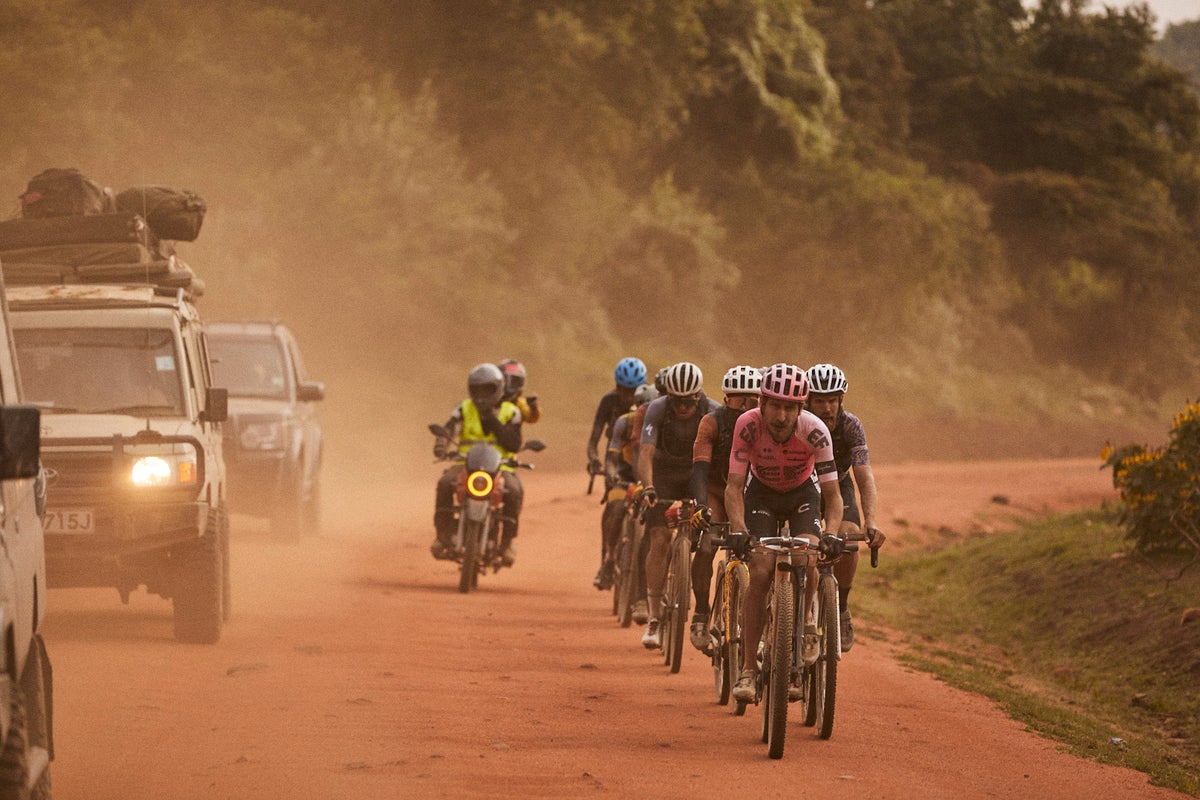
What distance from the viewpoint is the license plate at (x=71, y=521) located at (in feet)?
36.6

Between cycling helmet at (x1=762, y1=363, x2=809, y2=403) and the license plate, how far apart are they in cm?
443

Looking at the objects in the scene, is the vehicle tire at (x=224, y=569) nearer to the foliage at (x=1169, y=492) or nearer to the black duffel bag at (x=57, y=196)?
the black duffel bag at (x=57, y=196)

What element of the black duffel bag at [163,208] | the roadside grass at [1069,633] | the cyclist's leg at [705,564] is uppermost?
the black duffel bag at [163,208]

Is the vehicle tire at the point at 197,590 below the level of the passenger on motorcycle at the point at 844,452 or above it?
below

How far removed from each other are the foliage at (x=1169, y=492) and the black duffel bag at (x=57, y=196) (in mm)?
9727

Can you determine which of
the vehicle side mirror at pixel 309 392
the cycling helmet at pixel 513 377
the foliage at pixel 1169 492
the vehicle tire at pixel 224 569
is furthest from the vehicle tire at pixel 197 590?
the foliage at pixel 1169 492

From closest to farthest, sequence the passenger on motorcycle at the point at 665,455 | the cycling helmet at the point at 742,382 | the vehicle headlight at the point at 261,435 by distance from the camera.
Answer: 1. the cycling helmet at the point at 742,382
2. the passenger on motorcycle at the point at 665,455
3. the vehicle headlight at the point at 261,435

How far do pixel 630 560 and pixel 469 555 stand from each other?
1943 millimetres

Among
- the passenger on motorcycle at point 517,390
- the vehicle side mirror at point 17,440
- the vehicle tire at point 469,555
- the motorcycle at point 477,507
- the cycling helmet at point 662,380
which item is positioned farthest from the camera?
the passenger on motorcycle at point 517,390

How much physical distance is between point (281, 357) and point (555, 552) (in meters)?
3.74

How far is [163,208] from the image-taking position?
13812 millimetres

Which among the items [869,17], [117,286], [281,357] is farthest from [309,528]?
[869,17]

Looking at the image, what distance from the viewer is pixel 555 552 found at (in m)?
20.1

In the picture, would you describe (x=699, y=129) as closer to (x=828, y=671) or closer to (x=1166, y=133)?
(x=1166, y=133)
